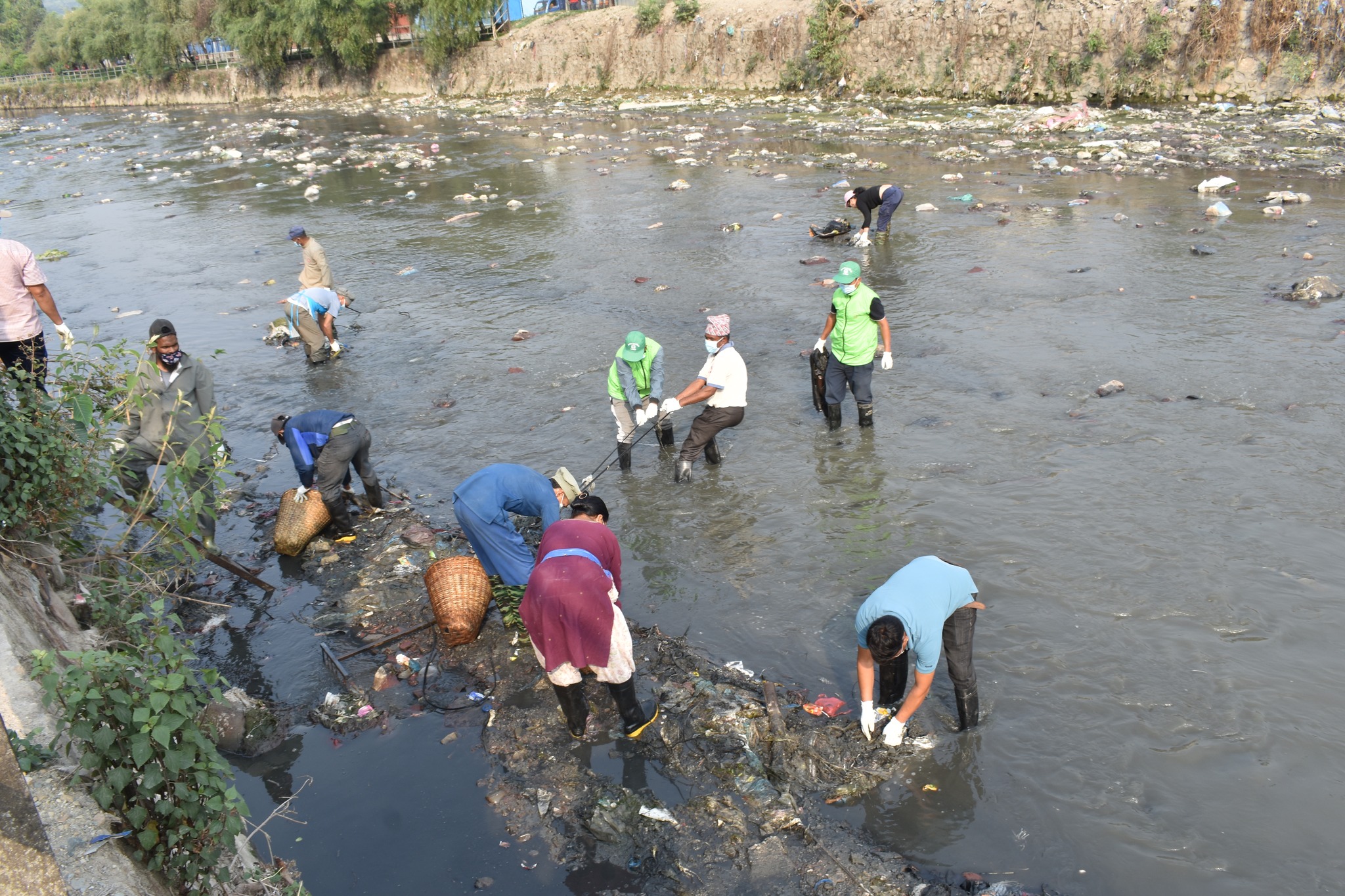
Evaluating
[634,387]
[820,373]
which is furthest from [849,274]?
[634,387]

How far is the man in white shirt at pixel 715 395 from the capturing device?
663cm

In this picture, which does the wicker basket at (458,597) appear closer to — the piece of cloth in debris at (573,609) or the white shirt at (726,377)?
the piece of cloth in debris at (573,609)

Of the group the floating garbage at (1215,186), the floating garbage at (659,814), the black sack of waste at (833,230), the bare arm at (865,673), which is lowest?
the floating garbage at (659,814)

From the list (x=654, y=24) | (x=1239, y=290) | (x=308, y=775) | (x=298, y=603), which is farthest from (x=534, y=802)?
(x=654, y=24)

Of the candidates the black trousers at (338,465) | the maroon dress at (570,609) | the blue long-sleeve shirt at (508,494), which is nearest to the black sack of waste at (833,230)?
the black trousers at (338,465)

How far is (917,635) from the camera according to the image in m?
3.92

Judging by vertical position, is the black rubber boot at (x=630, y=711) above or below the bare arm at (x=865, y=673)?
below

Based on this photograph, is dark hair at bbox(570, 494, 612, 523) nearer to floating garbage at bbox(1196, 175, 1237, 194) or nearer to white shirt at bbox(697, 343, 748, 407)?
white shirt at bbox(697, 343, 748, 407)

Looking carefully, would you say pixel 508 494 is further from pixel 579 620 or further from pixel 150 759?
pixel 150 759

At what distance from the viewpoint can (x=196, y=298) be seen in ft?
43.5

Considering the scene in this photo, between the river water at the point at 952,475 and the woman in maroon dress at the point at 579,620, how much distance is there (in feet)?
2.43

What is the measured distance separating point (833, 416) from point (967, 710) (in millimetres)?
3734

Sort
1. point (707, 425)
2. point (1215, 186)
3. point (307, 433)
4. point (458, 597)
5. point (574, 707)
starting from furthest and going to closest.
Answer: point (1215, 186) → point (707, 425) → point (307, 433) → point (458, 597) → point (574, 707)

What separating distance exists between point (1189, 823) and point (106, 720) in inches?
174
